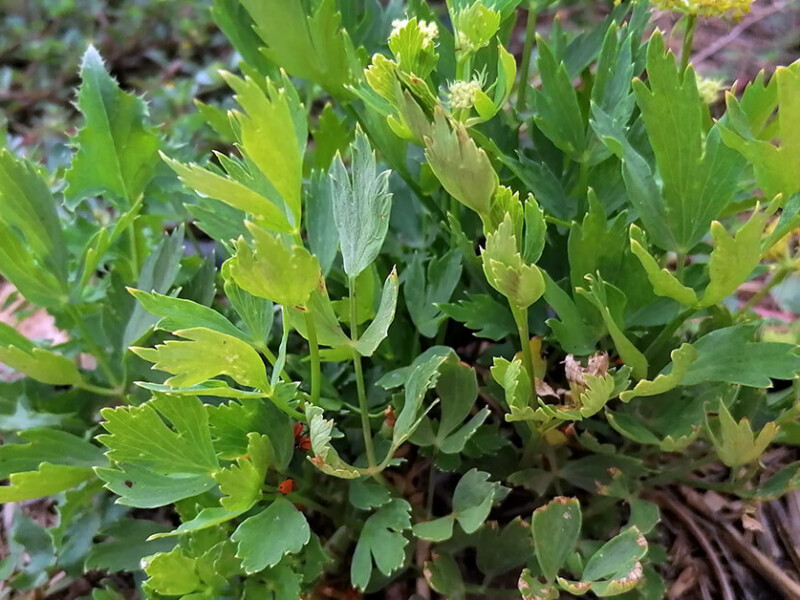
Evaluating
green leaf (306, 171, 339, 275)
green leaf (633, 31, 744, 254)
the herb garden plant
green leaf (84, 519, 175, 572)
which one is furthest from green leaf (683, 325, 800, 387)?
green leaf (84, 519, 175, 572)

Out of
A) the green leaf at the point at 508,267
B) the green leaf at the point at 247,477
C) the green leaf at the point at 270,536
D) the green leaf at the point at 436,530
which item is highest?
the green leaf at the point at 508,267

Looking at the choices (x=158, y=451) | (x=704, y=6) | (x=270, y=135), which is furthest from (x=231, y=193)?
(x=704, y=6)

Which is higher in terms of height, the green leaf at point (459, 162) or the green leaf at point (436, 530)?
the green leaf at point (459, 162)

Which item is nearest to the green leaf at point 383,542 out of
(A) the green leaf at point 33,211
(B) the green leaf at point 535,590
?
(B) the green leaf at point 535,590

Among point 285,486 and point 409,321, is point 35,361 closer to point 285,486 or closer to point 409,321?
point 285,486

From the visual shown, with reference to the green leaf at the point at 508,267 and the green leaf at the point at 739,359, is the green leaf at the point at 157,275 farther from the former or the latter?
the green leaf at the point at 739,359

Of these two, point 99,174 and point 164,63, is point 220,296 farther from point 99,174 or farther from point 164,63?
point 164,63
